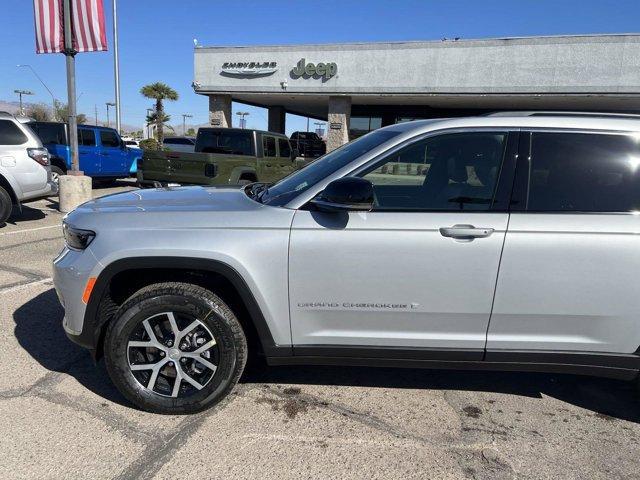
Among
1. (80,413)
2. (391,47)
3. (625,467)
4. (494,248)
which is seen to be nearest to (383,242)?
(494,248)

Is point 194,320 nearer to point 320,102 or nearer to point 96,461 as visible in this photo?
point 96,461

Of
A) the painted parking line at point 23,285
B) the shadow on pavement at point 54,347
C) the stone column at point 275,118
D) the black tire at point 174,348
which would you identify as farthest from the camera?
the stone column at point 275,118

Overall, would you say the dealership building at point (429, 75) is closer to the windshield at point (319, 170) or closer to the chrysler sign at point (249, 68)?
the chrysler sign at point (249, 68)

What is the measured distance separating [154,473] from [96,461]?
1.11 ft

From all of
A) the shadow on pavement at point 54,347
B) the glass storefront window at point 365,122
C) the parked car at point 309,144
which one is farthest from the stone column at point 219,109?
the shadow on pavement at point 54,347

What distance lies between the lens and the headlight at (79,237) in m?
2.78

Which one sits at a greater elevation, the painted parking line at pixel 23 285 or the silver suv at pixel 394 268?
the silver suv at pixel 394 268

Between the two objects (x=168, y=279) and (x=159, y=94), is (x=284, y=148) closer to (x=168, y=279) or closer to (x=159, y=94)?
(x=168, y=279)

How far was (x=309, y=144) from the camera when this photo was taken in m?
30.5

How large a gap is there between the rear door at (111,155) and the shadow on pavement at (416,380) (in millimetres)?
11526

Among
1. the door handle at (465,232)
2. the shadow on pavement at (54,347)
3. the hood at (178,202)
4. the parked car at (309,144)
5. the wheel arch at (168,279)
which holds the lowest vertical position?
the shadow on pavement at (54,347)

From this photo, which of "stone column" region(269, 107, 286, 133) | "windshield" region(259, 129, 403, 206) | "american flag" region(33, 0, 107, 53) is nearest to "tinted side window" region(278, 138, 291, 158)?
"american flag" region(33, 0, 107, 53)

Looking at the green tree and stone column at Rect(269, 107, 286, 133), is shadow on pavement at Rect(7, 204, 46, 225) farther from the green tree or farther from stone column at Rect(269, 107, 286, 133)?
the green tree

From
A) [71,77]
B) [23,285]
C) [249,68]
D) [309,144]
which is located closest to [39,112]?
[309,144]
